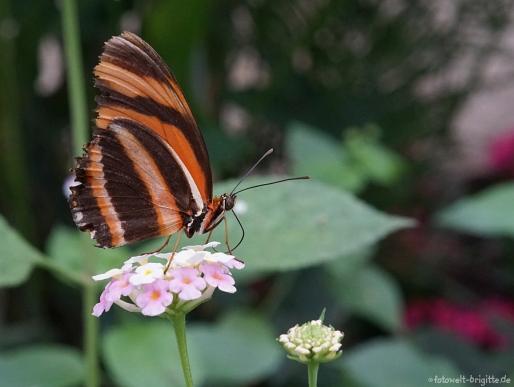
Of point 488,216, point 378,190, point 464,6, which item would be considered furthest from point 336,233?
point 464,6

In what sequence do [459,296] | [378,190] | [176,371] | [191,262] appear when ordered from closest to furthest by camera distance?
[191,262], [176,371], [378,190], [459,296]

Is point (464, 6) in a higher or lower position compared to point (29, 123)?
higher

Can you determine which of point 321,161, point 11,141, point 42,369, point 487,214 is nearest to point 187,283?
point 42,369

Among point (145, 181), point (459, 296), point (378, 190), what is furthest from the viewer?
point (459, 296)

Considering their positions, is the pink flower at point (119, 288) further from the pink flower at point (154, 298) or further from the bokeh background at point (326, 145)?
the bokeh background at point (326, 145)

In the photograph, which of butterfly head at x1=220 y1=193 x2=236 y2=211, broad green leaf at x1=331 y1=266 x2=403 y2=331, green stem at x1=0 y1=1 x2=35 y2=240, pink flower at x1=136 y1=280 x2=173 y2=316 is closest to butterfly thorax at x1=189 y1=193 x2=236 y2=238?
butterfly head at x1=220 y1=193 x2=236 y2=211

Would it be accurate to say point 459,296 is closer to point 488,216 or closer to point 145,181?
point 488,216

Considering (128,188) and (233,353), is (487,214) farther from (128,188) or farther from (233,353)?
(128,188)
